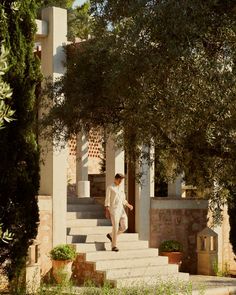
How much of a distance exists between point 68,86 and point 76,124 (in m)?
0.62

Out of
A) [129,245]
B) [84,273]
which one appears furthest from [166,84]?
[129,245]

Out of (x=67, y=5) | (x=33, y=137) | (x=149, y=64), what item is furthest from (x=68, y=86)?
(x=67, y=5)

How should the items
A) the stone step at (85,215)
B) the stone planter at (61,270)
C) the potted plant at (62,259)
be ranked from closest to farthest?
the stone planter at (61,270)
the potted plant at (62,259)
the stone step at (85,215)

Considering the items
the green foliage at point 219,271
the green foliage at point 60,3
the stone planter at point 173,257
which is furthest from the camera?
the green foliage at point 60,3

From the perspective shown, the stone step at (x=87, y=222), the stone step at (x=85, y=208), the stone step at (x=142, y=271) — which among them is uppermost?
the stone step at (x=85, y=208)

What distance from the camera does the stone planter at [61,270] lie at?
1342 centimetres

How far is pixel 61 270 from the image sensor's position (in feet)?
43.9

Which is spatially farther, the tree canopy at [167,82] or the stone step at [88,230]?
the stone step at [88,230]

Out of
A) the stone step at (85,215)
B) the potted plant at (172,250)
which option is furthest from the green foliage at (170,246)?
the stone step at (85,215)

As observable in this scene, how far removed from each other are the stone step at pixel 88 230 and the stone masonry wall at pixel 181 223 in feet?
4.34

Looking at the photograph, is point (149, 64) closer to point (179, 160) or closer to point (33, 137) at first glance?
point (179, 160)

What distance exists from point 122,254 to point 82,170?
4327mm

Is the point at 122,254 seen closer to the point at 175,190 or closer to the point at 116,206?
the point at 116,206

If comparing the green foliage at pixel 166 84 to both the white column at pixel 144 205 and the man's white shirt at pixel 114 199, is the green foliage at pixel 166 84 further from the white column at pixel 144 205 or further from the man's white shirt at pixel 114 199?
the white column at pixel 144 205
